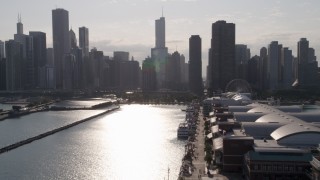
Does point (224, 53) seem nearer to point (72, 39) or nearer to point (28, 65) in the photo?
point (28, 65)

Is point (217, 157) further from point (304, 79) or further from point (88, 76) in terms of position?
point (88, 76)

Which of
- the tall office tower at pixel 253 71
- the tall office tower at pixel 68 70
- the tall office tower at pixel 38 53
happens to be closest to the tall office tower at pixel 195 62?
the tall office tower at pixel 253 71

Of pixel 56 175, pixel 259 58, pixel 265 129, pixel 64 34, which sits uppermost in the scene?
pixel 64 34

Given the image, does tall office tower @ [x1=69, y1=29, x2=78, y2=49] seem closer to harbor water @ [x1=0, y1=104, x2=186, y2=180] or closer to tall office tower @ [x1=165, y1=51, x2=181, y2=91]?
tall office tower @ [x1=165, y1=51, x2=181, y2=91]

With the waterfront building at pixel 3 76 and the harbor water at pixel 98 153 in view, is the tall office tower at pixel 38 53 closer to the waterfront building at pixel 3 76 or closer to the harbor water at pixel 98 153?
the waterfront building at pixel 3 76

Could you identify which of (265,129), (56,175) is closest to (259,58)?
(265,129)

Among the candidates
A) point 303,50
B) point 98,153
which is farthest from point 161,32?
point 98,153

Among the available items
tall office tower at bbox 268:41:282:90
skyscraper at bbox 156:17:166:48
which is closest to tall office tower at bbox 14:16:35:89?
skyscraper at bbox 156:17:166:48
